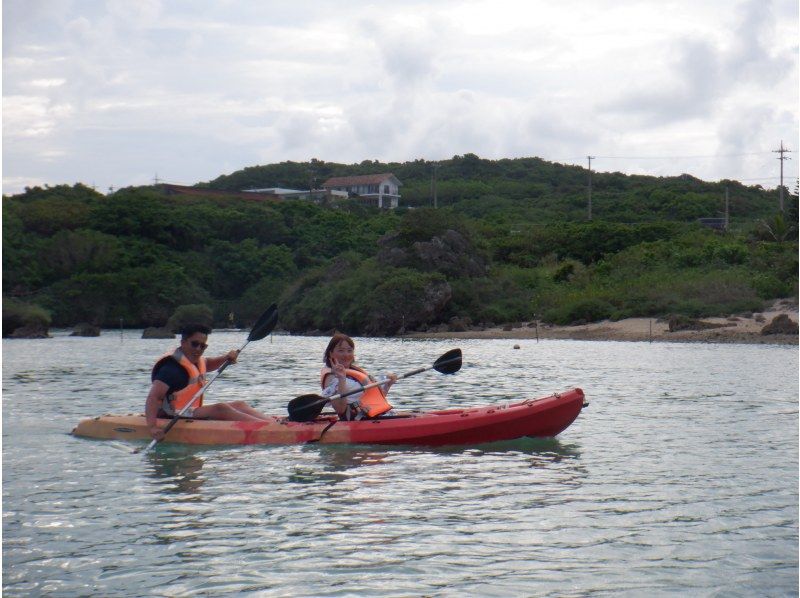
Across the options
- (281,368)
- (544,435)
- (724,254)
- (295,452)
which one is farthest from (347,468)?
(724,254)

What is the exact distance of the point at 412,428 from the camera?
852 centimetres

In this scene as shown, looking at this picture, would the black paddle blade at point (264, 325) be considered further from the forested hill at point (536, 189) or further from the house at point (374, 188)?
the house at point (374, 188)

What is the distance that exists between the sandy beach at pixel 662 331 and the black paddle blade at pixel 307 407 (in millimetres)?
17737

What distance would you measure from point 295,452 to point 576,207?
52501mm

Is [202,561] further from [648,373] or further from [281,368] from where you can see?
[281,368]

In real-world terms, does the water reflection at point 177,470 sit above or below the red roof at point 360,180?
below

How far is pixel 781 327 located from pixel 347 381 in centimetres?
1824

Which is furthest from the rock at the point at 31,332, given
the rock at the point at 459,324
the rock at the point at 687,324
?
the rock at the point at 687,324

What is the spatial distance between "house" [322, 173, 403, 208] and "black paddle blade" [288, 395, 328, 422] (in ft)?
217

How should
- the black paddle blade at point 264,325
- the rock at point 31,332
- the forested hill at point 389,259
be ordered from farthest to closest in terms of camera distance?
A: the rock at point 31,332, the forested hill at point 389,259, the black paddle blade at point 264,325

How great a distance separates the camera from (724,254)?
3375cm

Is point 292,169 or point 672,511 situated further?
point 292,169

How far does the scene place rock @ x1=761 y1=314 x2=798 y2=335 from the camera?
24.2 meters

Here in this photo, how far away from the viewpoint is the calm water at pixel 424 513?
4.83 m
